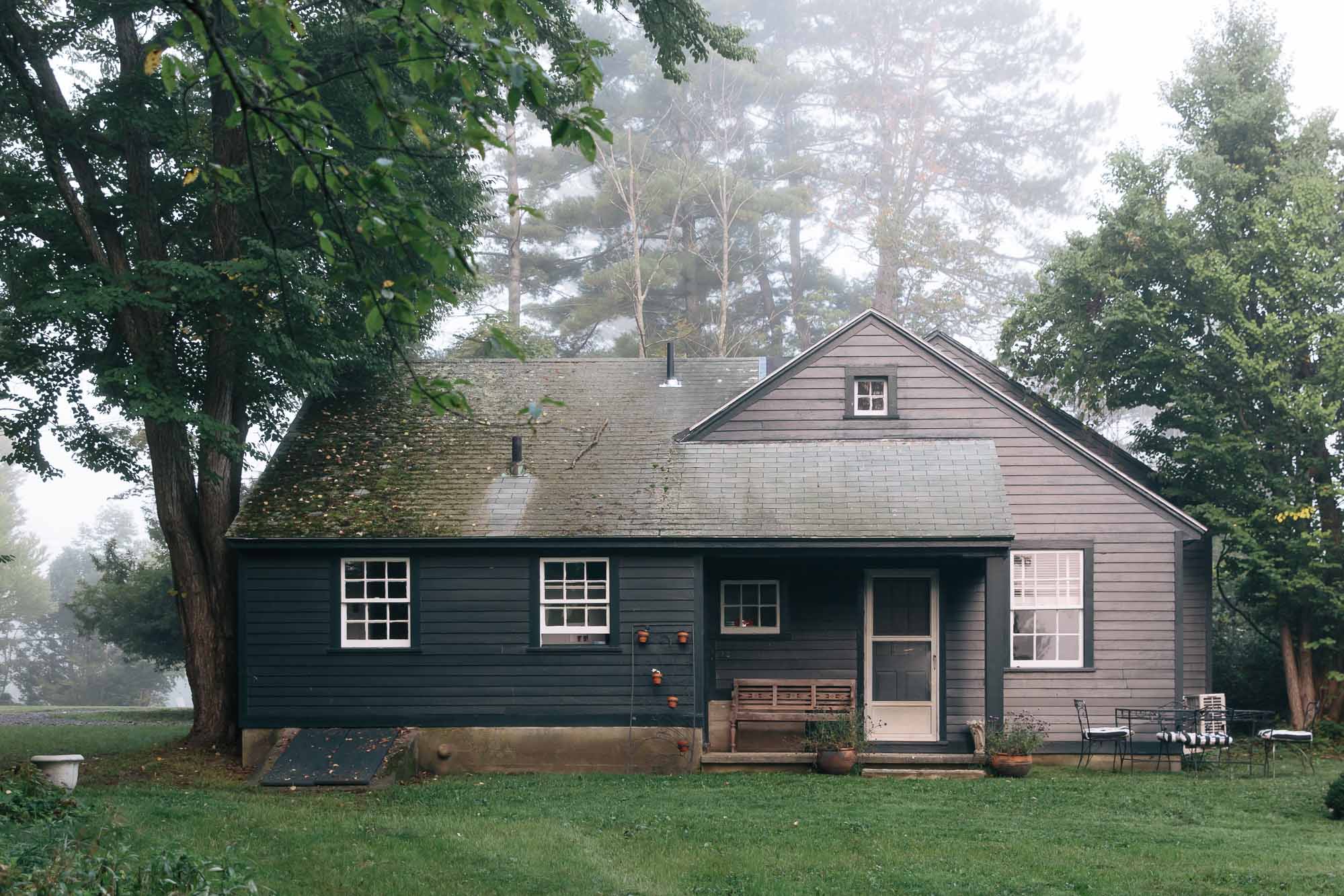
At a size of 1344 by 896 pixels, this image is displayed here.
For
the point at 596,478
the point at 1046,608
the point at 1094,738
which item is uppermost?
the point at 596,478

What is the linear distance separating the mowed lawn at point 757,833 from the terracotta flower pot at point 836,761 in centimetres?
60

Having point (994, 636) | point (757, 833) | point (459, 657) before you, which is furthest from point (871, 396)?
point (757, 833)

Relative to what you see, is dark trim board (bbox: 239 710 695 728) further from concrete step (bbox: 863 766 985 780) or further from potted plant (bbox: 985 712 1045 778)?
potted plant (bbox: 985 712 1045 778)

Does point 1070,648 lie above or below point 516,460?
below

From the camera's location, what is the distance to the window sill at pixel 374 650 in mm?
16938

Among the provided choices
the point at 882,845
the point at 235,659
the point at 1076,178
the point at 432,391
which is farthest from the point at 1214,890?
the point at 1076,178

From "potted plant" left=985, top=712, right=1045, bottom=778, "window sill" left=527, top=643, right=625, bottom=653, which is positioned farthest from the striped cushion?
"window sill" left=527, top=643, right=625, bottom=653

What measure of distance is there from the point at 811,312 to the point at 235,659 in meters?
24.6

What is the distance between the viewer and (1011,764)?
1585 cm

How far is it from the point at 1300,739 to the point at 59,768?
14585 millimetres

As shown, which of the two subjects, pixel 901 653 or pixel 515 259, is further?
pixel 515 259

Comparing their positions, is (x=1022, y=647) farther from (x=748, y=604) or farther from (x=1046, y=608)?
(x=748, y=604)

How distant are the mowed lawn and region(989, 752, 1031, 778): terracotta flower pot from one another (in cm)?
27

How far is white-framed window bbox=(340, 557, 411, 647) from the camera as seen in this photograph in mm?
17078
